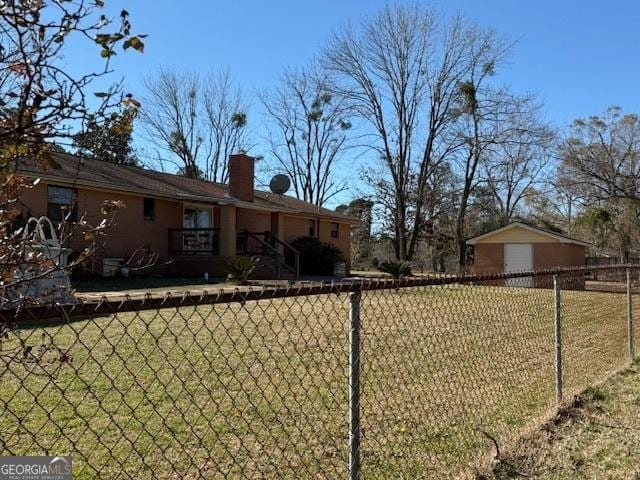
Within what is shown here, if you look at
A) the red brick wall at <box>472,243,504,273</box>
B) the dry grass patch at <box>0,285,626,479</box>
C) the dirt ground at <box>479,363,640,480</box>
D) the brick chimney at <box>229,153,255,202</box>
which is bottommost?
the dirt ground at <box>479,363,640,480</box>

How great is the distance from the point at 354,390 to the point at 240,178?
21106mm

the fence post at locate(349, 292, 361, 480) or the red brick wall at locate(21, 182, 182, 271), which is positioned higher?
the red brick wall at locate(21, 182, 182, 271)

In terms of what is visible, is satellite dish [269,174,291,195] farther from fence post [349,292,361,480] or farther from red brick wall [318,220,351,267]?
fence post [349,292,361,480]

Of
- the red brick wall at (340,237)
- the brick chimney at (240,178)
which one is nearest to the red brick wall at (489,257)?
the red brick wall at (340,237)

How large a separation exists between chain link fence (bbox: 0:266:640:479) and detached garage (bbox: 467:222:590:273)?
19386 millimetres

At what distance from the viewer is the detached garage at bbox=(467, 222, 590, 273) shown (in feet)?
85.3

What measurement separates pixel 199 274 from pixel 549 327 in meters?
13.3

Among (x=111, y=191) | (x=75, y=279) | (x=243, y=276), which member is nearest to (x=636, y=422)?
(x=243, y=276)

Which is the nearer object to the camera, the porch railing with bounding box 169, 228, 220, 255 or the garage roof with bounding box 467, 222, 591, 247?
the porch railing with bounding box 169, 228, 220, 255

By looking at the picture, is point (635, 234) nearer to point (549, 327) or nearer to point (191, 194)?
point (191, 194)

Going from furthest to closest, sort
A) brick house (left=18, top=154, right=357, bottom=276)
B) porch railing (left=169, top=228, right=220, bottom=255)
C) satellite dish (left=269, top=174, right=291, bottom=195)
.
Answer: satellite dish (left=269, top=174, right=291, bottom=195) < porch railing (left=169, top=228, right=220, bottom=255) < brick house (left=18, top=154, right=357, bottom=276)

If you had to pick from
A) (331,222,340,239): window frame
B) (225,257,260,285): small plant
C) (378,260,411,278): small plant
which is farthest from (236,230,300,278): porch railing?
(331,222,340,239): window frame

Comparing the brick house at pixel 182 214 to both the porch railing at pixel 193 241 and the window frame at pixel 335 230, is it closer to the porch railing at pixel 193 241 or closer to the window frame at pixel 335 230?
the porch railing at pixel 193 241

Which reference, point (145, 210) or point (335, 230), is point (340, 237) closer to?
point (335, 230)
